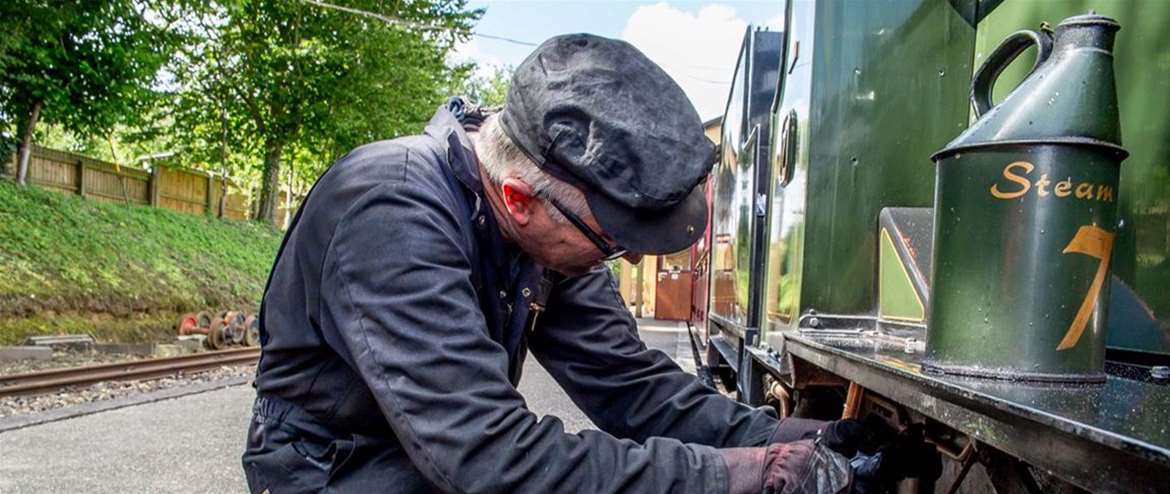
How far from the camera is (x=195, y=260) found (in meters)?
17.7

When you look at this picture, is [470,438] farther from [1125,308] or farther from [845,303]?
[845,303]

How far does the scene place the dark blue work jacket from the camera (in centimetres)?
134

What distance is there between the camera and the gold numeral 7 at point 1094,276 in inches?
46.3

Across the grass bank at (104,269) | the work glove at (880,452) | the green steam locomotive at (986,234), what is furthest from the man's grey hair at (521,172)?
the grass bank at (104,269)

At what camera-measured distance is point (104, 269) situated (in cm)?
1408

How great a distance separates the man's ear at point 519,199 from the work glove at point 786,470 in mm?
561

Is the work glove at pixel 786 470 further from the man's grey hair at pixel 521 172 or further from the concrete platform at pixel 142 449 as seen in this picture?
the concrete platform at pixel 142 449

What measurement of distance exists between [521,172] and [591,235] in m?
0.17

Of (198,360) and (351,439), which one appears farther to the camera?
(198,360)

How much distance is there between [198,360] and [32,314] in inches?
139

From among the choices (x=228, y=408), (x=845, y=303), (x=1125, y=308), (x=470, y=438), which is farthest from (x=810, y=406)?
(x=228, y=408)

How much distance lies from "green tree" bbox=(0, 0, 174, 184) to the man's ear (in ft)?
45.8

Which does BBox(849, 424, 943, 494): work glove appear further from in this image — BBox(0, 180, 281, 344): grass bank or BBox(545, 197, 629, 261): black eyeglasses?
BBox(0, 180, 281, 344): grass bank

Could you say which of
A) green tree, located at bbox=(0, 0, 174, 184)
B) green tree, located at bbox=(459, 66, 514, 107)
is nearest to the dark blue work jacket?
green tree, located at bbox=(0, 0, 174, 184)
